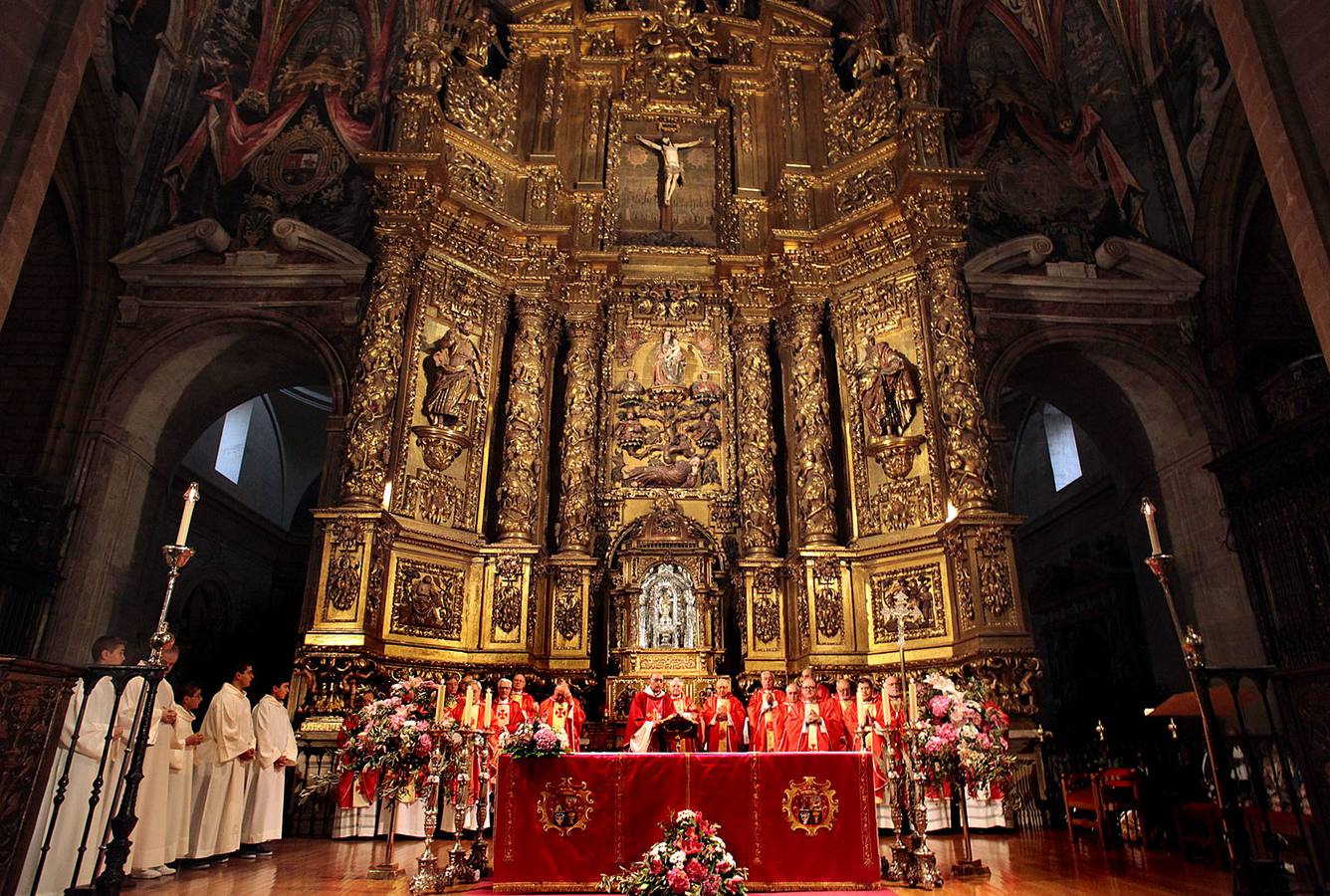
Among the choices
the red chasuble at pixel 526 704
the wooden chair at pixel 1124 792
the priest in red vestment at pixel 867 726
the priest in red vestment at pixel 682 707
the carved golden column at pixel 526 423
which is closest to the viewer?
the wooden chair at pixel 1124 792

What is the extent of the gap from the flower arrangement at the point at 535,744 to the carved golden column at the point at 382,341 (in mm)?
5636

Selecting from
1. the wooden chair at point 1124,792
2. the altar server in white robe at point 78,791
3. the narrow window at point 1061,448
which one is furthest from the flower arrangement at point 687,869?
the narrow window at point 1061,448

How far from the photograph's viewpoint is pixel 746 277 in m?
Answer: 14.4

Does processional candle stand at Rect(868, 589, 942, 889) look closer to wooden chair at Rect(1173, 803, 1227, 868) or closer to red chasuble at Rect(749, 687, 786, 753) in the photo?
red chasuble at Rect(749, 687, 786, 753)

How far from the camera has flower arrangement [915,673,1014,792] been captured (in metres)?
7.01

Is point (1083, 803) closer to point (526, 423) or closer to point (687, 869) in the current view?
point (687, 869)

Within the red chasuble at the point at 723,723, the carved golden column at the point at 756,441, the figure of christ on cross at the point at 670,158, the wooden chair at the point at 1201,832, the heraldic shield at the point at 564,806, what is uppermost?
the figure of christ on cross at the point at 670,158

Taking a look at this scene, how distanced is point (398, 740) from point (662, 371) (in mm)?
8276

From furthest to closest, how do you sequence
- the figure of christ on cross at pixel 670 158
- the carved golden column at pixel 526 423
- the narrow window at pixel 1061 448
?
the narrow window at pixel 1061 448 < the figure of christ on cross at pixel 670 158 < the carved golden column at pixel 526 423

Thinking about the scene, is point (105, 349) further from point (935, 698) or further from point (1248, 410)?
point (1248, 410)

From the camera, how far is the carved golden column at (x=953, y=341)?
11727 millimetres

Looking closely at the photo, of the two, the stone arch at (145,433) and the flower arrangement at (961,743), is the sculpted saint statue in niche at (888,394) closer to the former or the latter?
Answer: the flower arrangement at (961,743)

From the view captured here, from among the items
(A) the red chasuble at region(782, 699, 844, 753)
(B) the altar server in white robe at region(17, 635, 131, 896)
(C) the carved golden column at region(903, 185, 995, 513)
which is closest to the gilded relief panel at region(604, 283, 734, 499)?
(C) the carved golden column at region(903, 185, 995, 513)

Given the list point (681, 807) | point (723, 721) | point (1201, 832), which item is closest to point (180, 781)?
point (681, 807)
